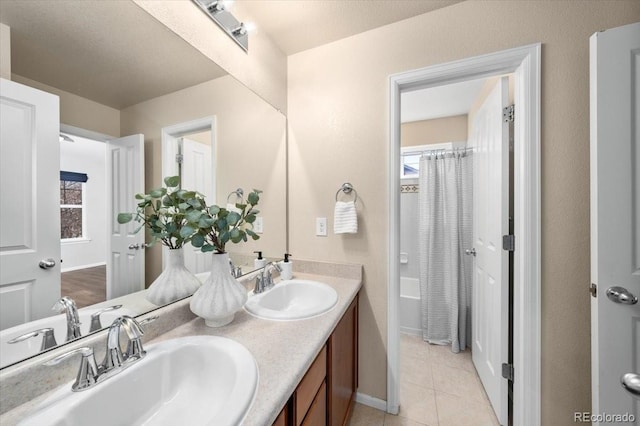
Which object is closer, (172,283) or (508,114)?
(172,283)

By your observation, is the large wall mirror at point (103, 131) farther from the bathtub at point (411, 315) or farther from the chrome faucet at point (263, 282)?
the bathtub at point (411, 315)

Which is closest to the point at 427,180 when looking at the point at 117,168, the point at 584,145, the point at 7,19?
the point at 584,145

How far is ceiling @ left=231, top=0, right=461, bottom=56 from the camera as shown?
1.30 meters

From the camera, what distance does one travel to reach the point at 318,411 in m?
0.87

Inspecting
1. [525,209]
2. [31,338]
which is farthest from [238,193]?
[525,209]

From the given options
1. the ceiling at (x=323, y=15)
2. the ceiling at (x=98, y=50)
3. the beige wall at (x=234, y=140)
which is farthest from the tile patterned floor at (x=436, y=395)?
the ceiling at (x=323, y=15)

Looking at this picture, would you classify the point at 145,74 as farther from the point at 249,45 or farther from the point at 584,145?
the point at 584,145

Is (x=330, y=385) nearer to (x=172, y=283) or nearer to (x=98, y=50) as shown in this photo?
(x=172, y=283)

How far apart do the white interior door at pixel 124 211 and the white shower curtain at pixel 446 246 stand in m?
2.34

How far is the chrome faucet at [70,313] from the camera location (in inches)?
24.9

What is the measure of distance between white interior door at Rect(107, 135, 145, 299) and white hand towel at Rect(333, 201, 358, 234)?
99 cm

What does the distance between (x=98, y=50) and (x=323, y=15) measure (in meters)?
1.14

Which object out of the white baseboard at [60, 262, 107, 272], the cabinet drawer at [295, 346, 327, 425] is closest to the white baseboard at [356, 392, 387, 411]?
the cabinet drawer at [295, 346, 327, 425]

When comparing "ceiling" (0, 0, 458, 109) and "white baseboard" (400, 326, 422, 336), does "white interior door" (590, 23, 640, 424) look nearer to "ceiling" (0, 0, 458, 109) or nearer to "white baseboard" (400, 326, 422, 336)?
"ceiling" (0, 0, 458, 109)
